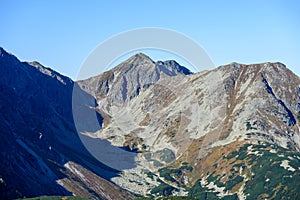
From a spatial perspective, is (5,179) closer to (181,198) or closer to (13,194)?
(13,194)

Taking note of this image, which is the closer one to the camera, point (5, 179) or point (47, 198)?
point (47, 198)

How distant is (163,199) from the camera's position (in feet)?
515

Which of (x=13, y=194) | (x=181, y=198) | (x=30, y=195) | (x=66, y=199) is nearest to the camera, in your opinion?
(x=181, y=198)

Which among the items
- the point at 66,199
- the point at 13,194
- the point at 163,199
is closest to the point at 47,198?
the point at 66,199

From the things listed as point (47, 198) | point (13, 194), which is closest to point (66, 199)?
point (47, 198)

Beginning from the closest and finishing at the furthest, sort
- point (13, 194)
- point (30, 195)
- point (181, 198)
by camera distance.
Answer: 1. point (181, 198)
2. point (13, 194)
3. point (30, 195)

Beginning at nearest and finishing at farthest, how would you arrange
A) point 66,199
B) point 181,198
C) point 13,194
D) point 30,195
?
1. point 181,198
2. point 66,199
3. point 13,194
4. point 30,195

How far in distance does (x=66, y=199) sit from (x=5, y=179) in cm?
3764

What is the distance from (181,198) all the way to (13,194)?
69.2 meters

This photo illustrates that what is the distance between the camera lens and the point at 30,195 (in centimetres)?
19388

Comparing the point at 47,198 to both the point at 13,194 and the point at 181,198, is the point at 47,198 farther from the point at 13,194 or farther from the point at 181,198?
the point at 181,198

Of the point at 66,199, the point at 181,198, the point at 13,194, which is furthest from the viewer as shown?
the point at 13,194

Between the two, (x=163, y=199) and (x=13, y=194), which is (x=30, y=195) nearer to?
(x=13, y=194)

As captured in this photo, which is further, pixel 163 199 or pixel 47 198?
pixel 47 198
